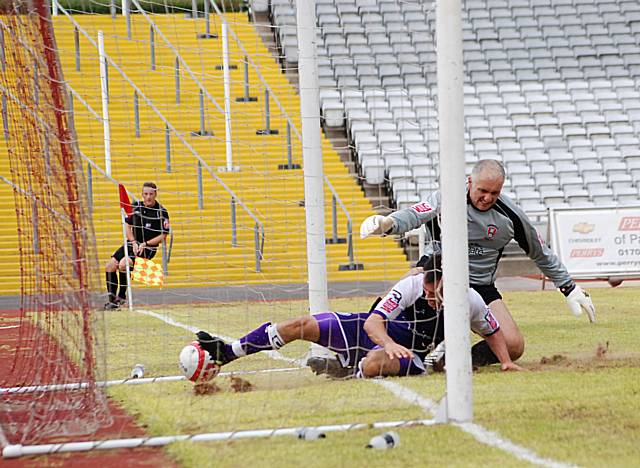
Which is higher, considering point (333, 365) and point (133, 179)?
point (133, 179)

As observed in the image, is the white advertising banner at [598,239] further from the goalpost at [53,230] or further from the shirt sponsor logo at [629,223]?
the goalpost at [53,230]

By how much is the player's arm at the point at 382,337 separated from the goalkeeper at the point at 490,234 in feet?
2.07

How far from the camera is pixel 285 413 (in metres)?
6.57

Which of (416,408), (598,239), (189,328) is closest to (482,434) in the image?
(416,408)

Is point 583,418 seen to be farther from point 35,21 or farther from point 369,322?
point 35,21

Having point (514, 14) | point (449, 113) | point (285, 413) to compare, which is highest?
point (514, 14)

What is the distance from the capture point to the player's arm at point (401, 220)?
7.55 meters

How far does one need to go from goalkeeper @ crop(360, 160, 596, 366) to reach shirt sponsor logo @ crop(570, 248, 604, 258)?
400 inches

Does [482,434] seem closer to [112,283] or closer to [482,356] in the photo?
[482,356]

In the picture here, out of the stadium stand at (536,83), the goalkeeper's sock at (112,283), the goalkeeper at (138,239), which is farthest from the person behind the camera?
the stadium stand at (536,83)

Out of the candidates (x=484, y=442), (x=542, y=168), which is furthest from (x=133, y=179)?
(x=484, y=442)

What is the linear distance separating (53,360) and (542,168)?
734 inches

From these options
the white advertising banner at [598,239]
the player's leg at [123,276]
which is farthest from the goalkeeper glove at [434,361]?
the white advertising banner at [598,239]

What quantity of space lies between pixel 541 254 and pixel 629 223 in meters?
10.7
